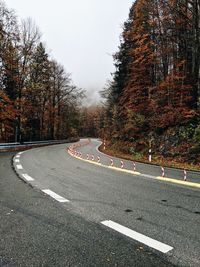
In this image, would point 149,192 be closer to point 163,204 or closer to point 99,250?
point 163,204

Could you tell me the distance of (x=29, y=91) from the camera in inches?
1516

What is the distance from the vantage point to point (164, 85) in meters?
25.4

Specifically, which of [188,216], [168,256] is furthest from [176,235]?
[188,216]

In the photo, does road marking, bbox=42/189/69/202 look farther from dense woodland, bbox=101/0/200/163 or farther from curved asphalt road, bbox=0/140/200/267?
dense woodland, bbox=101/0/200/163

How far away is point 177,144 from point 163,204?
52.9 feet

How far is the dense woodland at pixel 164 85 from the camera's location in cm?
2242

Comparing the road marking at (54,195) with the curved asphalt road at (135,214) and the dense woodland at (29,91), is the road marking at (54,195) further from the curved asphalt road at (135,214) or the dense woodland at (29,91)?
the dense woodland at (29,91)

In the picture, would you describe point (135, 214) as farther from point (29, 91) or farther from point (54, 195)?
point (29, 91)

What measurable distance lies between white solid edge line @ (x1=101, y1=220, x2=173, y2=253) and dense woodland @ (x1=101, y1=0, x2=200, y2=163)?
15253mm

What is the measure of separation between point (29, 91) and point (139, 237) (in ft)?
118

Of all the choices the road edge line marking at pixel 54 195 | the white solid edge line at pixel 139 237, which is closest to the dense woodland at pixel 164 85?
the road edge line marking at pixel 54 195

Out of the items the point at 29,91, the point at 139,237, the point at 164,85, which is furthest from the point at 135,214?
the point at 29,91

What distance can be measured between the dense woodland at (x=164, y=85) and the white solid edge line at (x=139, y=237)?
1525 cm

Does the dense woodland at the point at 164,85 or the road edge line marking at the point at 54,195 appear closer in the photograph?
the road edge line marking at the point at 54,195
